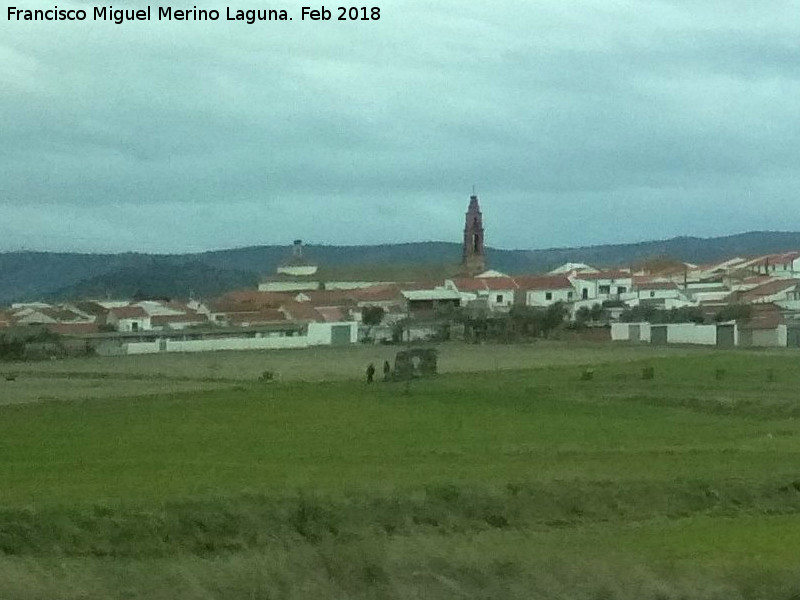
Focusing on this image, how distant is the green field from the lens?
400 inches

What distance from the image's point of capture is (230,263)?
7525 centimetres

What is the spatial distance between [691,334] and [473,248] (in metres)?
28.8

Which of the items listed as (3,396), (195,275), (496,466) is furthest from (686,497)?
(195,275)

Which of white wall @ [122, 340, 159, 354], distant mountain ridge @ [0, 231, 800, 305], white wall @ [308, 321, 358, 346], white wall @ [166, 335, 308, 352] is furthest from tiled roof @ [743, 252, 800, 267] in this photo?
white wall @ [122, 340, 159, 354]

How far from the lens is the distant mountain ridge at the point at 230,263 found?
53.2 metres

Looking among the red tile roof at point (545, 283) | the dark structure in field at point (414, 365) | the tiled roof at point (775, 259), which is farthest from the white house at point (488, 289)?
the dark structure in field at point (414, 365)

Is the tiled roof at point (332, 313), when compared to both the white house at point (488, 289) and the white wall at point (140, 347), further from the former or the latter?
the white wall at point (140, 347)

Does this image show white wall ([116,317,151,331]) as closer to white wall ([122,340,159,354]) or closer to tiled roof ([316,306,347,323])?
white wall ([122,340,159,354])

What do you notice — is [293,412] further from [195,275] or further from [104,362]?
[195,275]

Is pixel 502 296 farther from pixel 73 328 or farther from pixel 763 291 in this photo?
pixel 73 328

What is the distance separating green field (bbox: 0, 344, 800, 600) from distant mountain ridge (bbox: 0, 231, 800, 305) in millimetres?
27154

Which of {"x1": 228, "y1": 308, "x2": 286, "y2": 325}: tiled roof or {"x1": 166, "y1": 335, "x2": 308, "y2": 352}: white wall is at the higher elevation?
{"x1": 228, "y1": 308, "x2": 286, "y2": 325}: tiled roof

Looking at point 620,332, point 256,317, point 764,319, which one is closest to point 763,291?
point 620,332

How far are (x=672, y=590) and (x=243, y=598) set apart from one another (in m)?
3.18
